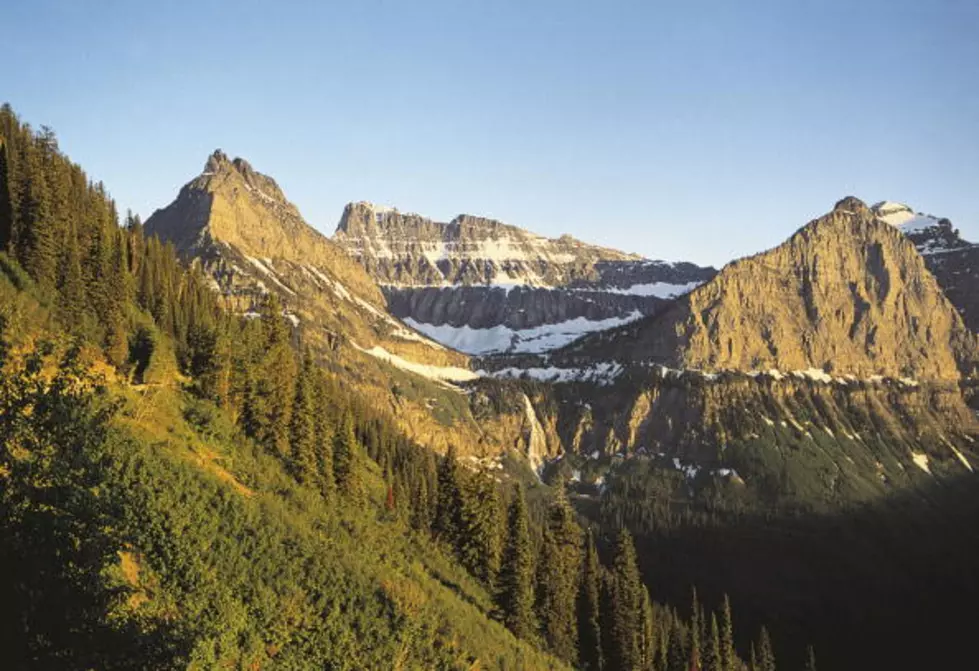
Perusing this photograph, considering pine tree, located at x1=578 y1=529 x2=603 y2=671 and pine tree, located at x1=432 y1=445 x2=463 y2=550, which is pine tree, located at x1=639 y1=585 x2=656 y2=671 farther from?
pine tree, located at x1=432 y1=445 x2=463 y2=550

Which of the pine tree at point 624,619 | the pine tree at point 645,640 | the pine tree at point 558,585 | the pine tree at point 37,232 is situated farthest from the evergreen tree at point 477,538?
the pine tree at point 37,232

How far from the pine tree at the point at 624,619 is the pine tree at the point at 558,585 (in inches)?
163

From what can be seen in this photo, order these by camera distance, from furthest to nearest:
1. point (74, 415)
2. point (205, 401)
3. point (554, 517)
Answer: point (554, 517) < point (205, 401) < point (74, 415)

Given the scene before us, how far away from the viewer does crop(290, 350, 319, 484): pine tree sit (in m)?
71.9

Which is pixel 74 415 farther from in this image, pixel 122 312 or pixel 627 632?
pixel 627 632

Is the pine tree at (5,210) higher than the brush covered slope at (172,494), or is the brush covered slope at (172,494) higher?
the pine tree at (5,210)

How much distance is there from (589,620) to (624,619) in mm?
5900

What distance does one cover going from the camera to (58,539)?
22.5 meters

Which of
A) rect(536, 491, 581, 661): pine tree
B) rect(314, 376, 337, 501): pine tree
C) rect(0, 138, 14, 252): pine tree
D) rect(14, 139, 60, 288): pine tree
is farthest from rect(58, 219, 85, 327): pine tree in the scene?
rect(536, 491, 581, 661): pine tree

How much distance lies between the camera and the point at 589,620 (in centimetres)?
9125

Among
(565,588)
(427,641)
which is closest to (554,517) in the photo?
(565,588)

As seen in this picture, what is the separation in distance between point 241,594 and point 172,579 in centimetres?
553

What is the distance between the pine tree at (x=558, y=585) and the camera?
8319cm

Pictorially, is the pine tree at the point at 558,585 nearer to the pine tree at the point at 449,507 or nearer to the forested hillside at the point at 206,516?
the forested hillside at the point at 206,516
